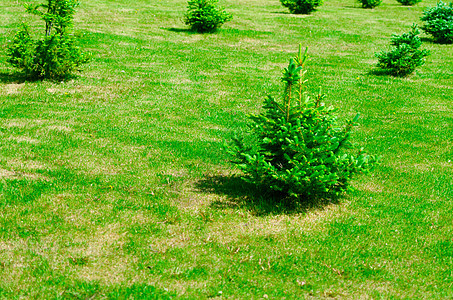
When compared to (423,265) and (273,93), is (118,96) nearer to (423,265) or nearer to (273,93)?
(273,93)

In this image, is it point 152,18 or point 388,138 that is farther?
point 152,18

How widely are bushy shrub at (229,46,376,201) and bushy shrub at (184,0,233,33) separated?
15965mm

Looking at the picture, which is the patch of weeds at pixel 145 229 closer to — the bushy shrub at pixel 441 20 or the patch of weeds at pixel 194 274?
the patch of weeds at pixel 194 274

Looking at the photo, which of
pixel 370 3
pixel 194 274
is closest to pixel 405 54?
pixel 194 274

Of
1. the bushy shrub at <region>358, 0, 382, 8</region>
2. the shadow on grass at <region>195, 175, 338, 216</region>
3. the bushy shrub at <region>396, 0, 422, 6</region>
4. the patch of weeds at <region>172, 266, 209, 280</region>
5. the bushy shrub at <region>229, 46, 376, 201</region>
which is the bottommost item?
the patch of weeds at <region>172, 266, 209, 280</region>

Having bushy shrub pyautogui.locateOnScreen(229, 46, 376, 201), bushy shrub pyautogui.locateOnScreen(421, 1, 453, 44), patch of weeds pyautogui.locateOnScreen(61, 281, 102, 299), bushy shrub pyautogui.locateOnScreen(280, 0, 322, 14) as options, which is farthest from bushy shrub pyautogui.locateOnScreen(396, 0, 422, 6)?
patch of weeds pyautogui.locateOnScreen(61, 281, 102, 299)

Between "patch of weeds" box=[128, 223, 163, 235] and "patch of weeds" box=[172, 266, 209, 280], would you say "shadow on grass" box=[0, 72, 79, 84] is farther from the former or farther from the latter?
"patch of weeds" box=[172, 266, 209, 280]

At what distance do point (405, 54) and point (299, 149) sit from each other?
491 inches

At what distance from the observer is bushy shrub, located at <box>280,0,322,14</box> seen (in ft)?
97.8

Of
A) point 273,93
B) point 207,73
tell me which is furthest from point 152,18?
point 273,93

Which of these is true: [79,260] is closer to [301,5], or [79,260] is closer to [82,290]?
[82,290]

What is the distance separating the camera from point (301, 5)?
30.1 m

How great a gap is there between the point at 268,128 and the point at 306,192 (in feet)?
4.22

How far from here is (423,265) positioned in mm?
6086
